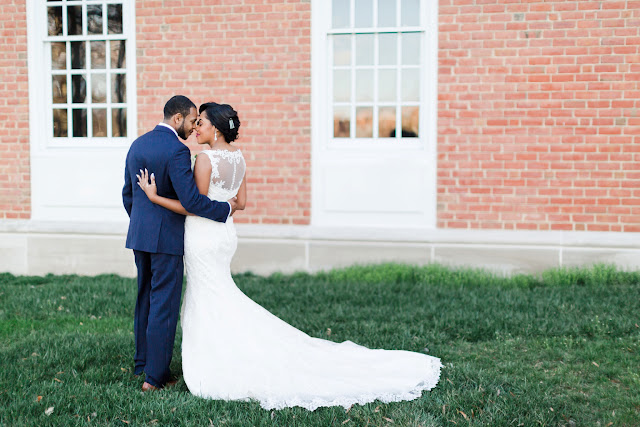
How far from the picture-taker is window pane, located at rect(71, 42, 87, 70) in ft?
32.8

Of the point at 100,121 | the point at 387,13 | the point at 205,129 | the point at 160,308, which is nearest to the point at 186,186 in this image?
the point at 205,129

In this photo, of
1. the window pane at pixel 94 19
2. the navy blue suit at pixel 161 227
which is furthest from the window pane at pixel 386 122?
the navy blue suit at pixel 161 227

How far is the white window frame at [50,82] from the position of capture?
32.0 feet

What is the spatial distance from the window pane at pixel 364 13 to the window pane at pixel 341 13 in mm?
119

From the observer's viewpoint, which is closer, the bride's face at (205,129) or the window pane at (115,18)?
the bride's face at (205,129)

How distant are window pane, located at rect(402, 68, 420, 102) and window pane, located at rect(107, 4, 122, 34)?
13.0 feet

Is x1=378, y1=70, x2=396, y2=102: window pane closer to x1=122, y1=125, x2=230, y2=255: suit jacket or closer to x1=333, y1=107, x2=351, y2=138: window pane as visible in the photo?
x1=333, y1=107, x2=351, y2=138: window pane

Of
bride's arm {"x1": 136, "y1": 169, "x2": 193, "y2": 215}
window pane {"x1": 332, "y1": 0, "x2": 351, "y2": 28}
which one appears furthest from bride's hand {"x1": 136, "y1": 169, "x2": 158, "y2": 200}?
window pane {"x1": 332, "y1": 0, "x2": 351, "y2": 28}

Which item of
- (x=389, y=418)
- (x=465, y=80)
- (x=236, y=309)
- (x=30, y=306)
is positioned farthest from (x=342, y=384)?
(x=465, y=80)

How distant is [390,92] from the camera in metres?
9.33

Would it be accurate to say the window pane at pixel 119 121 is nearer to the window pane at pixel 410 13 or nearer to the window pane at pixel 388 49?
the window pane at pixel 388 49

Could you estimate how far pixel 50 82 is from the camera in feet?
33.1

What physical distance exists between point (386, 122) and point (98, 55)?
412cm

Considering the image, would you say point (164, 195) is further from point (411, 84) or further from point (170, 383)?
point (411, 84)
